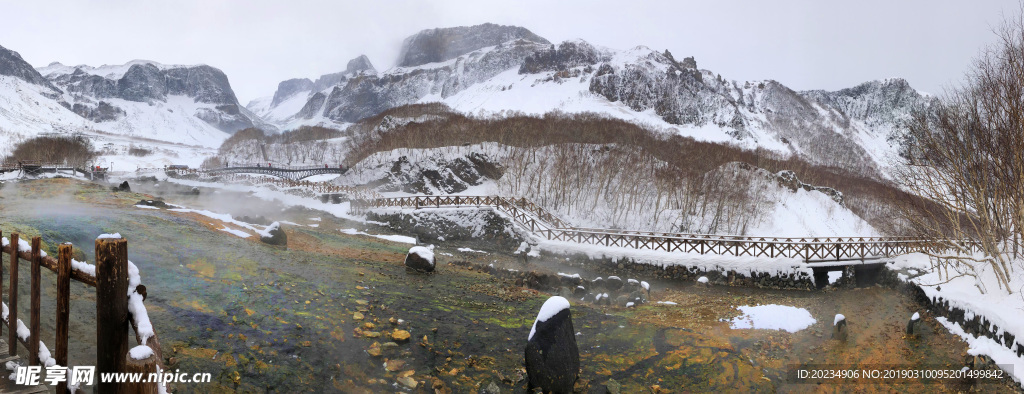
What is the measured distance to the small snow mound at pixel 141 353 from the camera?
327 cm

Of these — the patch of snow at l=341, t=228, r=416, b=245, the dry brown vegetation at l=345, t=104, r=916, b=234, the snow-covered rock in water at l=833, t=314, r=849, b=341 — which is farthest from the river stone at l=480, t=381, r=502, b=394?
the dry brown vegetation at l=345, t=104, r=916, b=234

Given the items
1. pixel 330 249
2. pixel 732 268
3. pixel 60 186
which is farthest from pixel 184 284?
pixel 60 186

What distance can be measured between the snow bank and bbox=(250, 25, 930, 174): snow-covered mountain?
79984mm

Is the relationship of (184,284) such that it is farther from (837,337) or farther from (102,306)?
(837,337)

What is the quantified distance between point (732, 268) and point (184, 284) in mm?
23199

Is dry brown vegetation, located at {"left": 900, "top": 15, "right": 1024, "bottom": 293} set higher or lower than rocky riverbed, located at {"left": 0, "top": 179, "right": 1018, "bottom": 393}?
higher

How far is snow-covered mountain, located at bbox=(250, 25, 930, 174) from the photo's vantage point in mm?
108812

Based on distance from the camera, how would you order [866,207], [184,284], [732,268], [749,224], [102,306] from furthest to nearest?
[866,207] → [749,224] → [732,268] → [184,284] → [102,306]

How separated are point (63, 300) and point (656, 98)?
118 meters

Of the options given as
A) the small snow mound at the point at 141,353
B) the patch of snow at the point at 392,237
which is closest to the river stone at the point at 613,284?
the patch of snow at the point at 392,237

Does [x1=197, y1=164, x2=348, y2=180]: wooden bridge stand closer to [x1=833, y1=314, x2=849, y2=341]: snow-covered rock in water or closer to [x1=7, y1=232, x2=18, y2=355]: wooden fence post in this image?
[x1=833, y1=314, x2=849, y2=341]: snow-covered rock in water

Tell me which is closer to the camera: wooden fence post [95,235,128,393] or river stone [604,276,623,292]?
wooden fence post [95,235,128,393]

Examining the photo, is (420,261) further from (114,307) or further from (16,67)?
(16,67)

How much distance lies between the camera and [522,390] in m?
10.0
